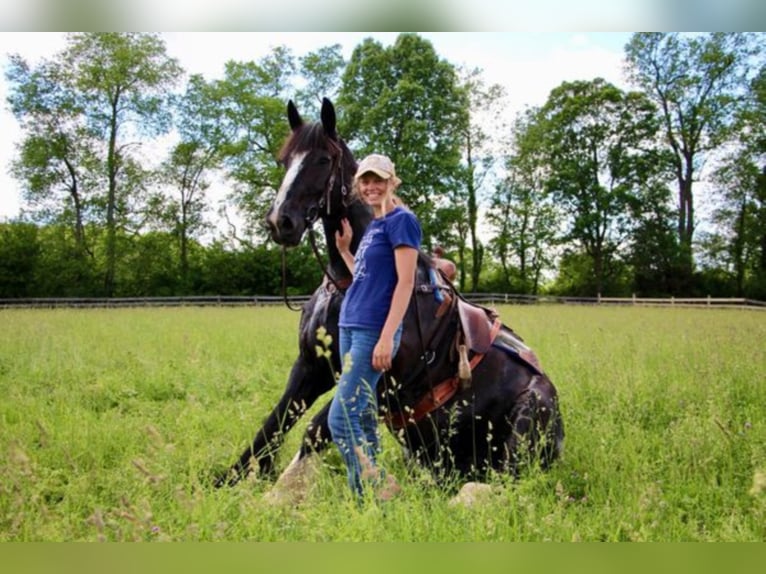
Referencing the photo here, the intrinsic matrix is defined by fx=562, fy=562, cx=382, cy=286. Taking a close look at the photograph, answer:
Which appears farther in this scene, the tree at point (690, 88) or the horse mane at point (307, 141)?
the tree at point (690, 88)

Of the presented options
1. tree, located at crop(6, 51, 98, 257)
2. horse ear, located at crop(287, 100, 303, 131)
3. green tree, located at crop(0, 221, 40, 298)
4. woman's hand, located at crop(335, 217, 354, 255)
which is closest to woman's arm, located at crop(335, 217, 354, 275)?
woman's hand, located at crop(335, 217, 354, 255)

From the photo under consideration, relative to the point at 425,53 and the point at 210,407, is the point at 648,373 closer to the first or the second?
the point at 425,53

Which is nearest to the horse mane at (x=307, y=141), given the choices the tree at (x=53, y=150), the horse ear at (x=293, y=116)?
the horse ear at (x=293, y=116)

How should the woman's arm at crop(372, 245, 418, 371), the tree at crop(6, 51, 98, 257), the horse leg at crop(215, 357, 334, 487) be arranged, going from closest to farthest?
the woman's arm at crop(372, 245, 418, 371) → the horse leg at crop(215, 357, 334, 487) → the tree at crop(6, 51, 98, 257)

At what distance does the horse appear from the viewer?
2.50 meters

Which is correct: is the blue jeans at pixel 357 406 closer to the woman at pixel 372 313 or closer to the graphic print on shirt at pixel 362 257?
the woman at pixel 372 313

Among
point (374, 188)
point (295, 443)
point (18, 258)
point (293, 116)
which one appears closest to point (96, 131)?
point (18, 258)

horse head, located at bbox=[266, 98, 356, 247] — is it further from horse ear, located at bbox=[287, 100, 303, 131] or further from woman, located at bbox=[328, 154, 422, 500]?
woman, located at bbox=[328, 154, 422, 500]

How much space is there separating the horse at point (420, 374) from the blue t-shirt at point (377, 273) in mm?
327

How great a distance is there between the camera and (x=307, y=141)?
2.51 m

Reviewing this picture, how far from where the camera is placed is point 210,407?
167 inches

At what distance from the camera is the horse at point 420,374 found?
2.50 metres

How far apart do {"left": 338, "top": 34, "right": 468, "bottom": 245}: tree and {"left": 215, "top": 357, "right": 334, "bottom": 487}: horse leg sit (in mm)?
3494

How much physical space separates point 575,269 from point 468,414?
210 inches
